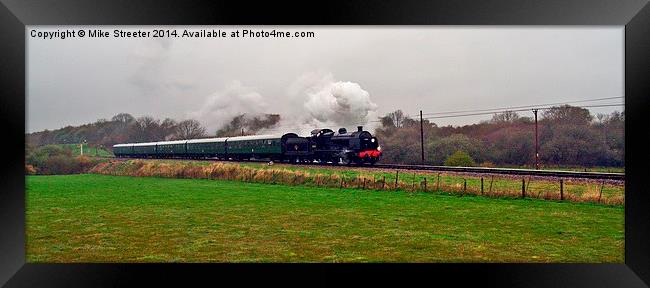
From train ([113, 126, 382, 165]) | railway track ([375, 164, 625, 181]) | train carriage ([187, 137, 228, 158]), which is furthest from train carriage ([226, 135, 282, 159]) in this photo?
railway track ([375, 164, 625, 181])

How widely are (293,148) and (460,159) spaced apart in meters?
7.07

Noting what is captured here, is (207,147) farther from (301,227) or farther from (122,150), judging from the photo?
(301,227)

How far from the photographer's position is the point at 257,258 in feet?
20.7

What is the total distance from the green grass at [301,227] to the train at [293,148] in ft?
9.72

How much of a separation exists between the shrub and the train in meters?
2.51

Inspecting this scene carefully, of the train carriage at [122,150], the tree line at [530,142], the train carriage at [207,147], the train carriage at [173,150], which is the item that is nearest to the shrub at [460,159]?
the tree line at [530,142]

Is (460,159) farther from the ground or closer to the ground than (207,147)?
closer to the ground

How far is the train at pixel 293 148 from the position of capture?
1220 centimetres

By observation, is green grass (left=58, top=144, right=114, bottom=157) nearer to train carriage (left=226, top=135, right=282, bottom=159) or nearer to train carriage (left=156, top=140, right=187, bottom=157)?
train carriage (left=156, top=140, right=187, bottom=157)

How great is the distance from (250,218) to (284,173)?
4340mm

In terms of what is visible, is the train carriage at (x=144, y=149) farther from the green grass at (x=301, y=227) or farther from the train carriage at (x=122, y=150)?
the green grass at (x=301, y=227)

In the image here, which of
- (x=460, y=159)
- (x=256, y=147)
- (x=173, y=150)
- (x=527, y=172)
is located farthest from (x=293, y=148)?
(x=527, y=172)

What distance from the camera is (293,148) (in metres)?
15.1
